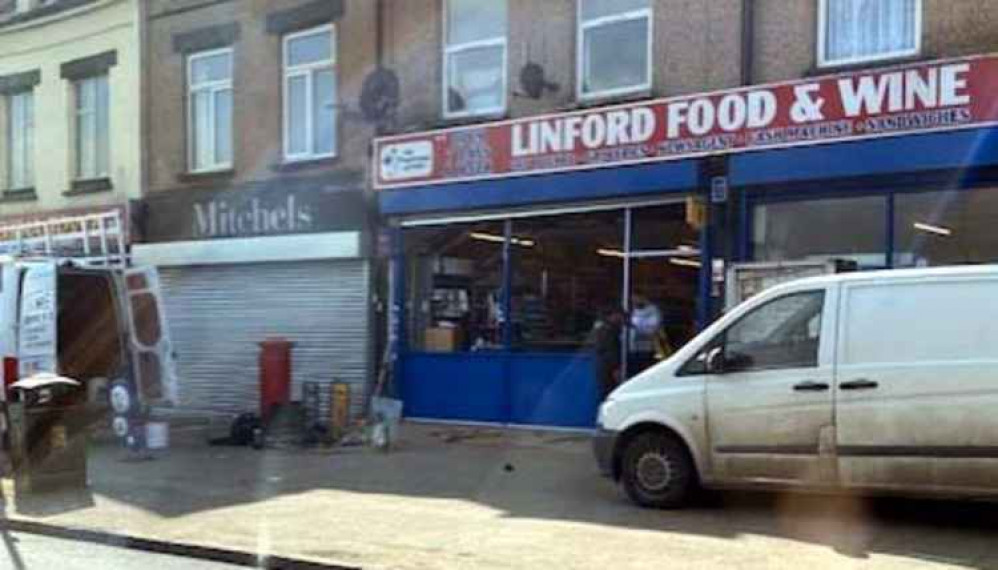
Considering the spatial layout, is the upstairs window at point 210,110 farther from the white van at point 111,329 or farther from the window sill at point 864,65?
the window sill at point 864,65

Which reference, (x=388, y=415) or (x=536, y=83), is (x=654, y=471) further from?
(x=536, y=83)

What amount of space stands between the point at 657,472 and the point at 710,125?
4977 millimetres

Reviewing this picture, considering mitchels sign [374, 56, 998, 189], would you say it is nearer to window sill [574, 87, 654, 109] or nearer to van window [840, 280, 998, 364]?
window sill [574, 87, 654, 109]

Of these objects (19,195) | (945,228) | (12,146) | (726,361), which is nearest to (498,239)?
(945,228)

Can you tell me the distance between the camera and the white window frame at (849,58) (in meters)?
13.1

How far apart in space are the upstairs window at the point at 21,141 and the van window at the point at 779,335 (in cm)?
1653

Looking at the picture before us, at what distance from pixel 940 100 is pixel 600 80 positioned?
4.47 meters

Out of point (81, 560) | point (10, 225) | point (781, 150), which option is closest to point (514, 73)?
point (781, 150)

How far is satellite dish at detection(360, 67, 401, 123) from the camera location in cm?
1731

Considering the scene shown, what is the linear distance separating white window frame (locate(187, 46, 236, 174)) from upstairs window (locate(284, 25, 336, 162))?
1190 millimetres

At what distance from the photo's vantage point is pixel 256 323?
1891cm

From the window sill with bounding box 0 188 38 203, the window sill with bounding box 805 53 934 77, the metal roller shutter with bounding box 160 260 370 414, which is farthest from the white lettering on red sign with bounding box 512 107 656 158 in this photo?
the window sill with bounding box 0 188 38 203

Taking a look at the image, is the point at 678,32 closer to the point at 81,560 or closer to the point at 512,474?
the point at 512,474

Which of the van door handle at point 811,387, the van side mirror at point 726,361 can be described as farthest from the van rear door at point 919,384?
the van side mirror at point 726,361
